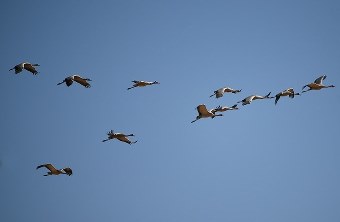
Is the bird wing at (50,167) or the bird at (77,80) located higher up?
the bird at (77,80)

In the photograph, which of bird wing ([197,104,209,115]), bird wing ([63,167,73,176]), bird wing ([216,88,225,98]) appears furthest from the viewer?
bird wing ([216,88,225,98])

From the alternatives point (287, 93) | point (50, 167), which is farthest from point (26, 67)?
point (287, 93)

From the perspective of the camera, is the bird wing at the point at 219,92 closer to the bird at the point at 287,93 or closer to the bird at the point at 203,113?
the bird at the point at 203,113

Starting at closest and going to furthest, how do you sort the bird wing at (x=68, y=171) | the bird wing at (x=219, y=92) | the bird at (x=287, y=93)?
the bird wing at (x=68, y=171) < the bird wing at (x=219, y=92) < the bird at (x=287, y=93)

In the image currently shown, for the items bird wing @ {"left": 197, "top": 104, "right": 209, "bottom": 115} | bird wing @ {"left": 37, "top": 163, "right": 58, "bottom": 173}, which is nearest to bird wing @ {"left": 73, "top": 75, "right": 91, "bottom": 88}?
bird wing @ {"left": 37, "top": 163, "right": 58, "bottom": 173}

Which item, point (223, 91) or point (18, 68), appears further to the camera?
point (223, 91)

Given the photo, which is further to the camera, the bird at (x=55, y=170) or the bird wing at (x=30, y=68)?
the bird at (x=55, y=170)

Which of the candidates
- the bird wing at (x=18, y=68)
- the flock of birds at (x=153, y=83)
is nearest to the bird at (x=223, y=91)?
the flock of birds at (x=153, y=83)

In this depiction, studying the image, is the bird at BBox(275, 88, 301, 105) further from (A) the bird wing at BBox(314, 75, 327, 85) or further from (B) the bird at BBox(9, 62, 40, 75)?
(B) the bird at BBox(9, 62, 40, 75)

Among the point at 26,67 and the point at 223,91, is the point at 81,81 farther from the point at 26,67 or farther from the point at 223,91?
the point at 223,91

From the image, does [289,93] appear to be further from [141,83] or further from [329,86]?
[141,83]

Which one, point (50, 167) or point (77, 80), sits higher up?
point (77, 80)

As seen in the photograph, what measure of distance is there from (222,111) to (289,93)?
4.74 m

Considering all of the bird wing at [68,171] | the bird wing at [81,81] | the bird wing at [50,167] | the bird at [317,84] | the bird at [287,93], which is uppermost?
the bird at [317,84]
